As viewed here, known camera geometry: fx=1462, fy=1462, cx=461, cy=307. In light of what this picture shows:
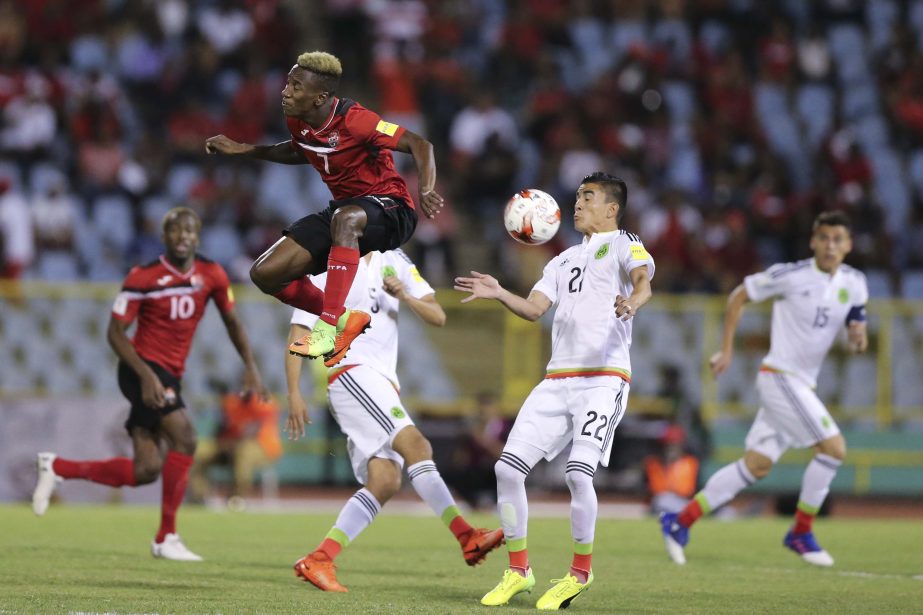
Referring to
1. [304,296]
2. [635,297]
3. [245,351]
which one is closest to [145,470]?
[245,351]

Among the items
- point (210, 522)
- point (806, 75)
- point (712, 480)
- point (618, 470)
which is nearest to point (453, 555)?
point (712, 480)

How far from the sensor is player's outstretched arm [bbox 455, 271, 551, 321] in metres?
7.55

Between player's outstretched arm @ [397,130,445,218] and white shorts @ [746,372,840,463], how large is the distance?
4497 millimetres

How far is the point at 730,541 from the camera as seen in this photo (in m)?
12.8

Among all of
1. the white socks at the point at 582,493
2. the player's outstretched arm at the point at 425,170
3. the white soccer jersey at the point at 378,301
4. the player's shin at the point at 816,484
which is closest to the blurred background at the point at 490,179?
the player's shin at the point at 816,484

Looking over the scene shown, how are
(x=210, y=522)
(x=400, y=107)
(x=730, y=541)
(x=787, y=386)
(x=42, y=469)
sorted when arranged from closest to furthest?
(x=42, y=469) → (x=787, y=386) → (x=730, y=541) → (x=210, y=522) → (x=400, y=107)

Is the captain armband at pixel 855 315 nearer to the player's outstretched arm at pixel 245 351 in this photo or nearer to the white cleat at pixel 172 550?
the player's outstretched arm at pixel 245 351

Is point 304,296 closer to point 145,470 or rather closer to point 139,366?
point 139,366

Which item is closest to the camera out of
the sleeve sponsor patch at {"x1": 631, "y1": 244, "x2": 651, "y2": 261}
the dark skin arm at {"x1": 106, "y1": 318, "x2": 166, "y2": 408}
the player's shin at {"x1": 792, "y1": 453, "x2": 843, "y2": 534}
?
the sleeve sponsor patch at {"x1": 631, "y1": 244, "x2": 651, "y2": 261}

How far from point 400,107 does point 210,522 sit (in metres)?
8.94

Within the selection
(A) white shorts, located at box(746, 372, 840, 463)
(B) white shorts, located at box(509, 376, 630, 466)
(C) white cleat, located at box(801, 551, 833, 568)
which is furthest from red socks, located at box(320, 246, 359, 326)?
(C) white cleat, located at box(801, 551, 833, 568)

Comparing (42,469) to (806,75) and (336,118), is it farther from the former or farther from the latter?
(806,75)

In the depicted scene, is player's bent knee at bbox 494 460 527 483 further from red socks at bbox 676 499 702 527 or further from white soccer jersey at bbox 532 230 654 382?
red socks at bbox 676 499 702 527

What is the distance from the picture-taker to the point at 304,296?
8469 mm
